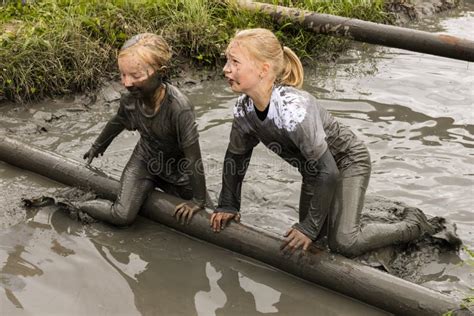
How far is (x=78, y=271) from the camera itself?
4277 millimetres

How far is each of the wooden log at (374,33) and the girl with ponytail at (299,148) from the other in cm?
299

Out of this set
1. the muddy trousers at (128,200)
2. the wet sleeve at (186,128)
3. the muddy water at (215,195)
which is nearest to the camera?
the muddy water at (215,195)

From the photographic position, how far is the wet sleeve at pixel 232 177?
4309 mm

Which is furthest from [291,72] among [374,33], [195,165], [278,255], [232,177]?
[374,33]

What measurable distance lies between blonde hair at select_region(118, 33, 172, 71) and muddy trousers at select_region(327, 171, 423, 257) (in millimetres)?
1400

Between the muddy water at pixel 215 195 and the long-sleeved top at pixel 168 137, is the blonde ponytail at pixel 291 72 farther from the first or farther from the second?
the muddy water at pixel 215 195

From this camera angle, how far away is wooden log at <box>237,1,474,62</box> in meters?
6.94

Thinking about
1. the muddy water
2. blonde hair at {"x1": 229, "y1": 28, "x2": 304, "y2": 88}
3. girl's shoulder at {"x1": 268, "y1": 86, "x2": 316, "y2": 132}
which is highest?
blonde hair at {"x1": 229, "y1": 28, "x2": 304, "y2": 88}

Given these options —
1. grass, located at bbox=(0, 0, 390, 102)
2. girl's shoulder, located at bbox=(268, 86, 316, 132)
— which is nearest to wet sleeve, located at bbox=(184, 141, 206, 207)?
girl's shoulder, located at bbox=(268, 86, 316, 132)

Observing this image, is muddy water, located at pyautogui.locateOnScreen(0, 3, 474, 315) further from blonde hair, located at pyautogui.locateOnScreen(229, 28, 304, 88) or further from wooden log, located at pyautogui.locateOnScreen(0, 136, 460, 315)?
blonde hair, located at pyautogui.locateOnScreen(229, 28, 304, 88)

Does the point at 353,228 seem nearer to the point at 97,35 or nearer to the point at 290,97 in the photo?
the point at 290,97

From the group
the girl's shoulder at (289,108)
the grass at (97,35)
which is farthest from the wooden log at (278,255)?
the grass at (97,35)

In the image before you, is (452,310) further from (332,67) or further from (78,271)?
(332,67)

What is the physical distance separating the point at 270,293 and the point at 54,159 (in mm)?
2129
